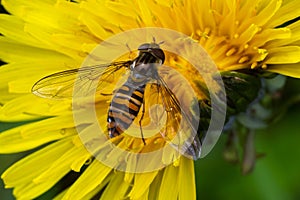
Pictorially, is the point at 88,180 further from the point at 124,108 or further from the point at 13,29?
the point at 13,29

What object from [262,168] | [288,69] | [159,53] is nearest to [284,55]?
[288,69]

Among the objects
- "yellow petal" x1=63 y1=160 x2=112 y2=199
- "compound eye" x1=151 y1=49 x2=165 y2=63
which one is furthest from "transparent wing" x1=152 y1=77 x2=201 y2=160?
"yellow petal" x1=63 y1=160 x2=112 y2=199

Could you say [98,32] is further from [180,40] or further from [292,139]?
[292,139]

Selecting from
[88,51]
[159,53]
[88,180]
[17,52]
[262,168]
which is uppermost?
[17,52]

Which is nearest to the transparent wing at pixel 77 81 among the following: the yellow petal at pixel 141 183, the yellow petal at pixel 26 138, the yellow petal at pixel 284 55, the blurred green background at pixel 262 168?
the yellow petal at pixel 26 138

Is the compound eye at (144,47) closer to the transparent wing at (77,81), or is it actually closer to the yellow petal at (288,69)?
the transparent wing at (77,81)

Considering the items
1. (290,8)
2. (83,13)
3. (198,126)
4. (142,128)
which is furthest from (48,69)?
(290,8)

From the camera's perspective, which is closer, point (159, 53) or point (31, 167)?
point (159, 53)
